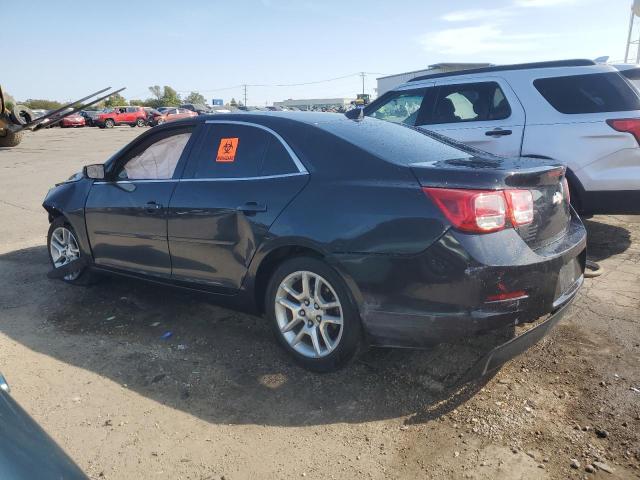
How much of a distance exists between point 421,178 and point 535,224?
2.34ft

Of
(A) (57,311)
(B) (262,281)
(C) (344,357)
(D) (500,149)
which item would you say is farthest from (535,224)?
(A) (57,311)

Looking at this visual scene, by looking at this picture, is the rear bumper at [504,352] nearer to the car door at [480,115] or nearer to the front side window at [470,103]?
the car door at [480,115]

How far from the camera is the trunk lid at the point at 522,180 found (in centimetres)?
285

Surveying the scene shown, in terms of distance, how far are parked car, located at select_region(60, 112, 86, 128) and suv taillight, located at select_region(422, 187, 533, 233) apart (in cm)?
4572

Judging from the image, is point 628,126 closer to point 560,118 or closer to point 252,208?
point 560,118

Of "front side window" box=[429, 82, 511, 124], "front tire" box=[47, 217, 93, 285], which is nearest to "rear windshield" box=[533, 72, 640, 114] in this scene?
"front side window" box=[429, 82, 511, 124]

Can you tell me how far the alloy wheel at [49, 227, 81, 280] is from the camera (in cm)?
509

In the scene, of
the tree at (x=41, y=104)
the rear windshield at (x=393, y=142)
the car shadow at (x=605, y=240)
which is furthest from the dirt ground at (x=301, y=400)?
the tree at (x=41, y=104)

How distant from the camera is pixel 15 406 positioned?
69.4 inches

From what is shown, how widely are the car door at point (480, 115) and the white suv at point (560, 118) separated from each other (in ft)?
0.04

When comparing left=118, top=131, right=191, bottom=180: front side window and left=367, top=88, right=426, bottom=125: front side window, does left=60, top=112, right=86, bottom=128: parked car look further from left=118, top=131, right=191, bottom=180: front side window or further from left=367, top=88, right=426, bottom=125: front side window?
left=118, top=131, right=191, bottom=180: front side window

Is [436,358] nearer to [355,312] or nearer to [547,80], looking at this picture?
[355,312]

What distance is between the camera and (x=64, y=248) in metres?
5.22

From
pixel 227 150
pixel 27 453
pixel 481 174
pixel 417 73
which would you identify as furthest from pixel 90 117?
pixel 27 453
